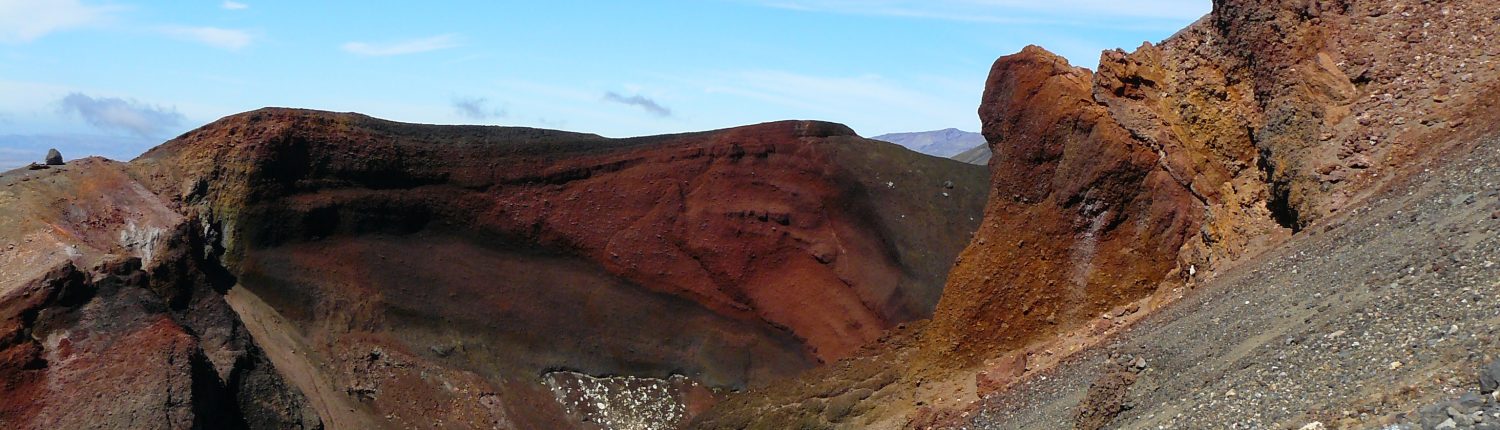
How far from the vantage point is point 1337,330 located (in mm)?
7809

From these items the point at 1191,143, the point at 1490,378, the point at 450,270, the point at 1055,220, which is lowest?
the point at 450,270

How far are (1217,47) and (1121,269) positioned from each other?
9.36 feet

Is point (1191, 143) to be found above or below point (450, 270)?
above

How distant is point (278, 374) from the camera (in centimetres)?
1417

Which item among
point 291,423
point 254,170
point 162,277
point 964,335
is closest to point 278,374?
point 291,423

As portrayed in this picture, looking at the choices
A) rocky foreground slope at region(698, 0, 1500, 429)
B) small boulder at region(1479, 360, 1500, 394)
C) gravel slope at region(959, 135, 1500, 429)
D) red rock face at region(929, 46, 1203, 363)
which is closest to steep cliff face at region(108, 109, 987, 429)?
rocky foreground slope at region(698, 0, 1500, 429)

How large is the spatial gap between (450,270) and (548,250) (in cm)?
173

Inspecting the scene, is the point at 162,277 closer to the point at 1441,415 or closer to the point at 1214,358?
A: the point at 1214,358

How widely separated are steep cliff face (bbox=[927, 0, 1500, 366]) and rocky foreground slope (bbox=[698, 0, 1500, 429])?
0.02 m

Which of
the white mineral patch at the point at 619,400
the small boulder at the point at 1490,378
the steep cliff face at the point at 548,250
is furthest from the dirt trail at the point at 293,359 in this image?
the small boulder at the point at 1490,378

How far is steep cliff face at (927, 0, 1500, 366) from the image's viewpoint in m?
11.4

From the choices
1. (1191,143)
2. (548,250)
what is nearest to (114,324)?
(548,250)

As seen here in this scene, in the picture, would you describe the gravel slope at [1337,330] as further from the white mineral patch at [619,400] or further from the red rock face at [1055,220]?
the white mineral patch at [619,400]

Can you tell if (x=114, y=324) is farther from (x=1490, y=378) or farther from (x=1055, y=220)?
(x=1490, y=378)
